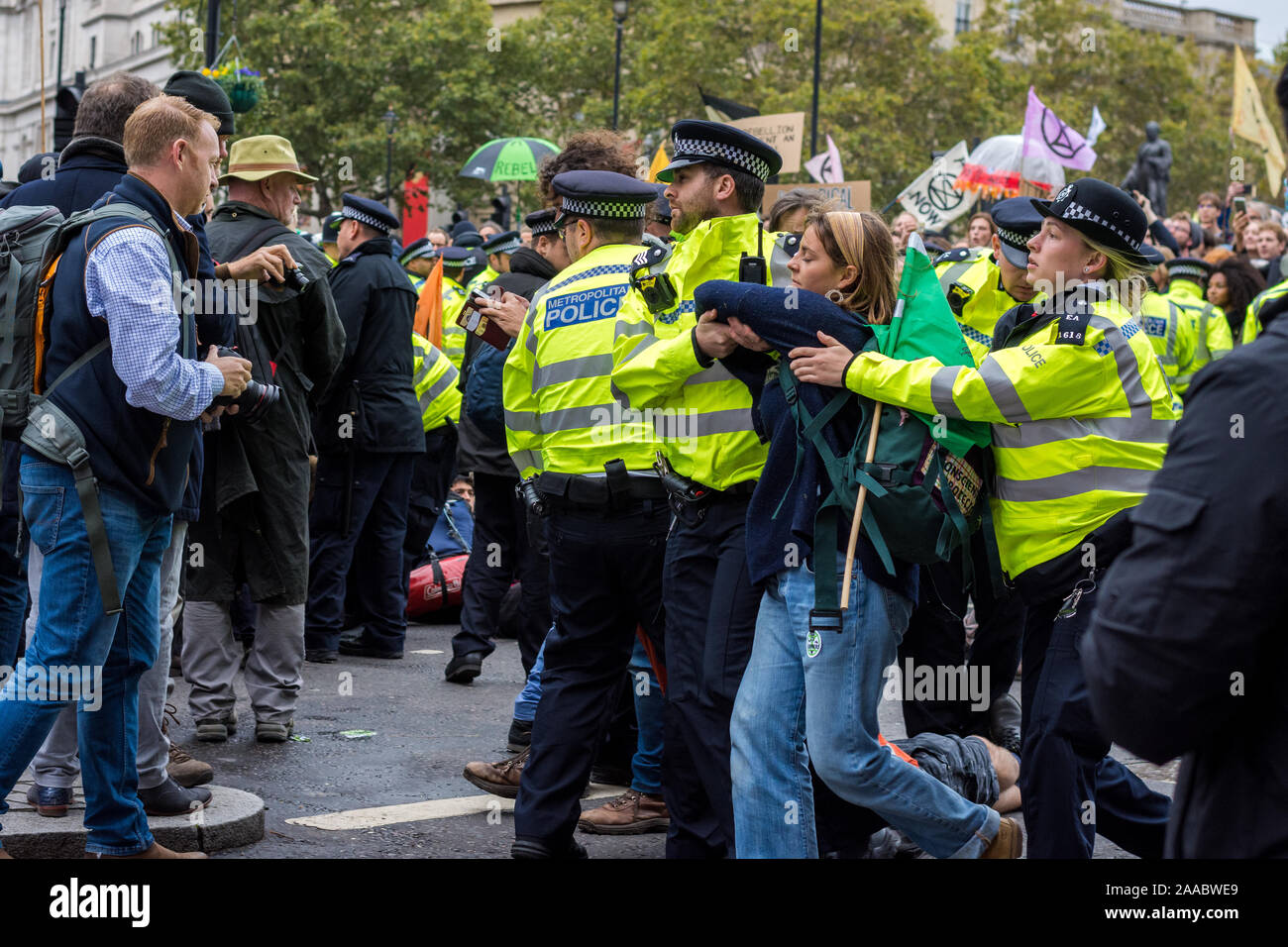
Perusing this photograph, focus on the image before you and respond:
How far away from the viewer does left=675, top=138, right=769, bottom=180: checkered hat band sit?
467 centimetres

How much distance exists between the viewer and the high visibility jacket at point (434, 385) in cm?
947

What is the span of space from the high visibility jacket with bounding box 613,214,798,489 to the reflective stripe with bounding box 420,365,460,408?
4.88 m

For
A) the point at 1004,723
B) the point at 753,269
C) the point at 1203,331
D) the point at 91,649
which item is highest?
the point at 1203,331

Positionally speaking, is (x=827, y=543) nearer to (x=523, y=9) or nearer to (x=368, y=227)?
(x=368, y=227)

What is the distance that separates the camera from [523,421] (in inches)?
218

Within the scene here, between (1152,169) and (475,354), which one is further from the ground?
(1152,169)

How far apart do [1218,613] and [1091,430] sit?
245 centimetres

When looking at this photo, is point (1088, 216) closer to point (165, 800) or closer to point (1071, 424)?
point (1071, 424)

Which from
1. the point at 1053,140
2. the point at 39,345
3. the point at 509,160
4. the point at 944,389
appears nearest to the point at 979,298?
the point at 944,389

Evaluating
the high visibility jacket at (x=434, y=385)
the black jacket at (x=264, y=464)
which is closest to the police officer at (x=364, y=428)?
the high visibility jacket at (x=434, y=385)

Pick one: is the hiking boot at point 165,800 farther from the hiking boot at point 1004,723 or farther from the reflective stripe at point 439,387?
the reflective stripe at point 439,387

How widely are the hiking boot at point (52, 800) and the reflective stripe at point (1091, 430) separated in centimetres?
314
